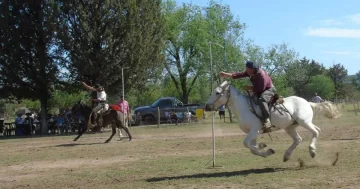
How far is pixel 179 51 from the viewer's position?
195ft

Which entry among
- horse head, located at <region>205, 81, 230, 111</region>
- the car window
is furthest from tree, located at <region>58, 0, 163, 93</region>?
horse head, located at <region>205, 81, 230, 111</region>

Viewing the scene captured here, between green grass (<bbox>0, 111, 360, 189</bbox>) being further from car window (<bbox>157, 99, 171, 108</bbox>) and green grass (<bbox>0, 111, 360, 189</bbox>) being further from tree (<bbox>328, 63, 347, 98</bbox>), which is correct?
tree (<bbox>328, 63, 347, 98</bbox>)

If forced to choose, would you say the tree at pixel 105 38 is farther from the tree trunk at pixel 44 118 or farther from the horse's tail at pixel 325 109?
the horse's tail at pixel 325 109

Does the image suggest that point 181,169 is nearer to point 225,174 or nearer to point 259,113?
point 225,174

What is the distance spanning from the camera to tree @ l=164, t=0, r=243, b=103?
5681 cm

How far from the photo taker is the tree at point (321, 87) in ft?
325

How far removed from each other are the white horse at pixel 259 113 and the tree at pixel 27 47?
2344 centimetres

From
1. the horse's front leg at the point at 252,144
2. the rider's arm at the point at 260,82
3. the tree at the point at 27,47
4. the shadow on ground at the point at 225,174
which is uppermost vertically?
the tree at the point at 27,47

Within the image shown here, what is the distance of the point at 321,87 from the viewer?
101688mm

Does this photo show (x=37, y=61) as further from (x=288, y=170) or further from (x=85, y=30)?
(x=288, y=170)

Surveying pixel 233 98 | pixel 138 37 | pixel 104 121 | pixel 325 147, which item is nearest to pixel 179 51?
pixel 138 37

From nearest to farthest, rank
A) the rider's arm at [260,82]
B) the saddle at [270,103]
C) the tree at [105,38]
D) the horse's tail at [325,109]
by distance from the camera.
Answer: the saddle at [270,103] → the rider's arm at [260,82] → the horse's tail at [325,109] → the tree at [105,38]

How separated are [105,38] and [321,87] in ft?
248

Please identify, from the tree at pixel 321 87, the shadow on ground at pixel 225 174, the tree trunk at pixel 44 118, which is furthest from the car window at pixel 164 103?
the tree at pixel 321 87
